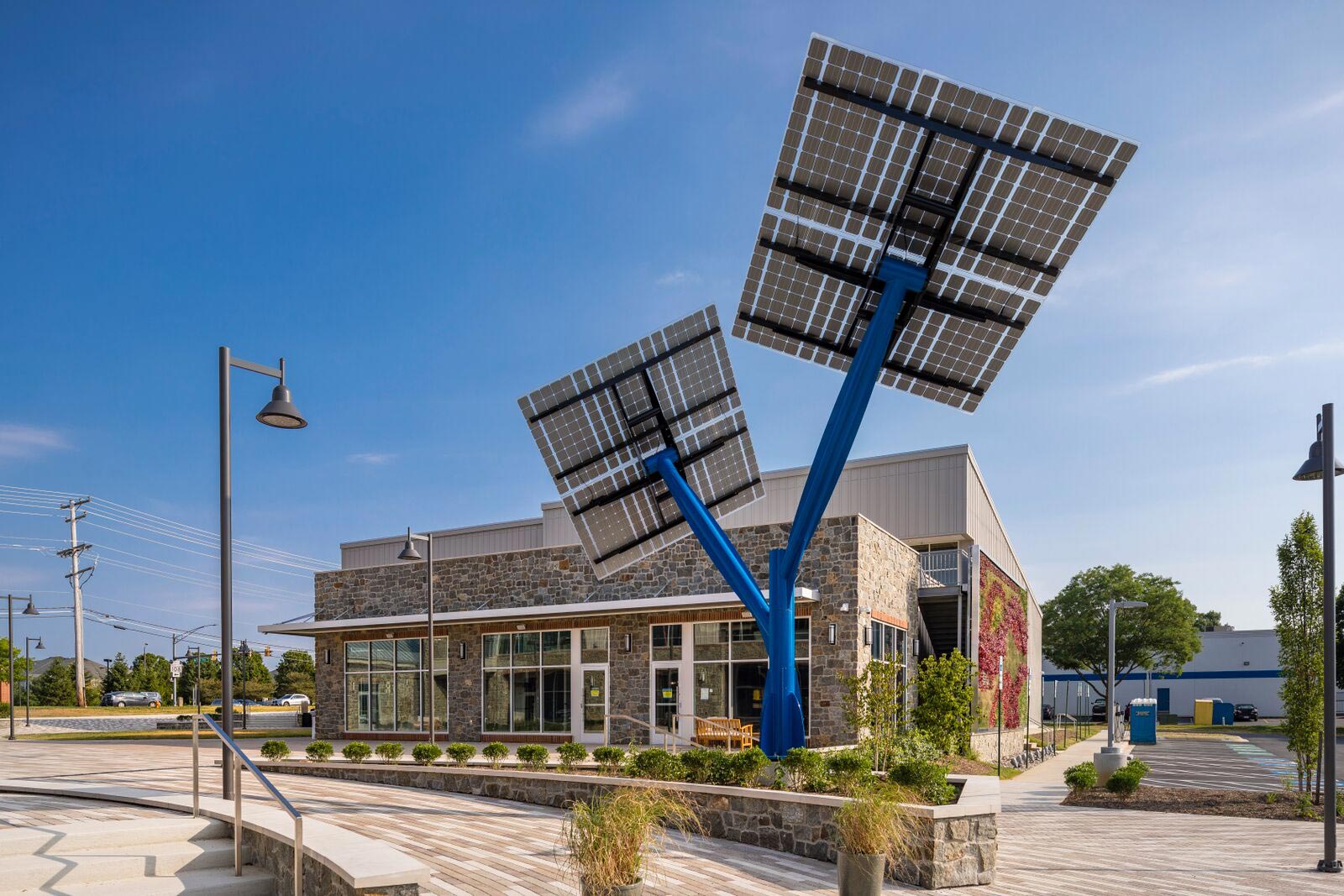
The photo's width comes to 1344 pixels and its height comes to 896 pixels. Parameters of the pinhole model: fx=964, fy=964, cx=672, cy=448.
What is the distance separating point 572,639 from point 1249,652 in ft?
198

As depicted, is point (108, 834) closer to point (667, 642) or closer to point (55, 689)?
point (667, 642)

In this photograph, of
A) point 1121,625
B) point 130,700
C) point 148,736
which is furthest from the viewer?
point 130,700

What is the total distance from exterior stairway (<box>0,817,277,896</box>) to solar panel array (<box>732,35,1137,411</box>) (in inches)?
359

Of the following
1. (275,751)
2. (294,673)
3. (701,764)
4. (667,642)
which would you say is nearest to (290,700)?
(294,673)

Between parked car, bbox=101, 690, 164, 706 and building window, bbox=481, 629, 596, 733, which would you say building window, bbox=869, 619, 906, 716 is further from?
parked car, bbox=101, 690, 164, 706

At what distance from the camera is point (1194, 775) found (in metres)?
21.4

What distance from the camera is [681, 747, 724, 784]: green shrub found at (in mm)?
11414

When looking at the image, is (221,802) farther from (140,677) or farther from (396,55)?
(140,677)

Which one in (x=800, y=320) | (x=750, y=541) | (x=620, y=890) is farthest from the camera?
(x=750, y=541)

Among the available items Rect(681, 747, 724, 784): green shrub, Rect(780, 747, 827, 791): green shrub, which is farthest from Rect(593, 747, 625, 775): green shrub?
Rect(780, 747, 827, 791): green shrub

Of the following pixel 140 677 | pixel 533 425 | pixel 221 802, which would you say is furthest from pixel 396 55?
pixel 140 677

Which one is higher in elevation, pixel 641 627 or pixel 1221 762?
pixel 641 627

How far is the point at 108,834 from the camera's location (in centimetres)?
768

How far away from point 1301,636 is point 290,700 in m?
64.5
